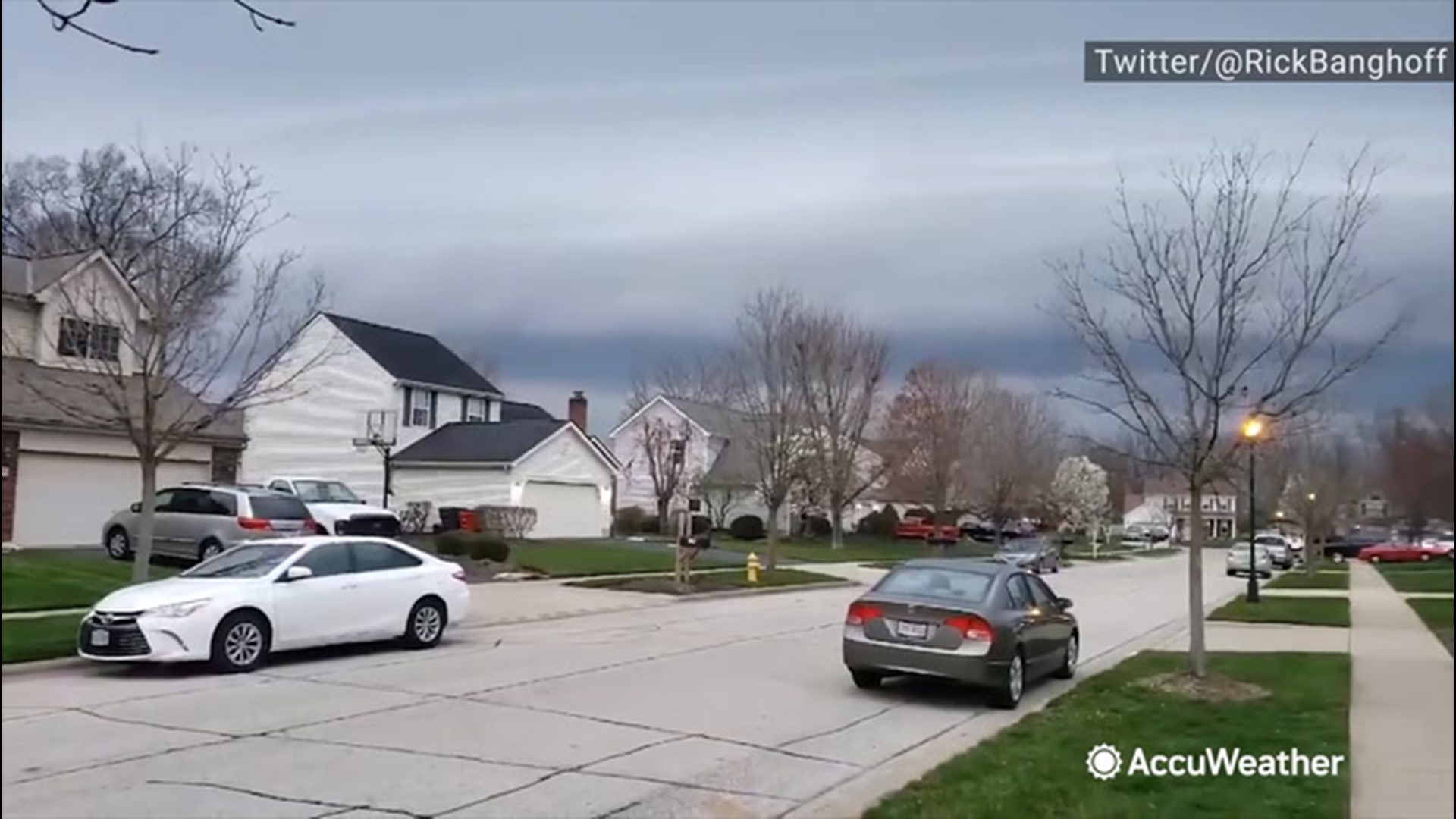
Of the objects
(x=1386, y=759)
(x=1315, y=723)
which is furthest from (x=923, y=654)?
(x=1386, y=759)

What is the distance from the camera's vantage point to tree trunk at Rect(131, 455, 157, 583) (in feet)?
14.2

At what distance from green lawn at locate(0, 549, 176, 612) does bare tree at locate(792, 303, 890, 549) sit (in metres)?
5.08

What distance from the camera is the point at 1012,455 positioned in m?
8.30

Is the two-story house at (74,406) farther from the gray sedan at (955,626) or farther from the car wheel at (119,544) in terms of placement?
the gray sedan at (955,626)

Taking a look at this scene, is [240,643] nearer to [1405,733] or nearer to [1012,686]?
[1012,686]

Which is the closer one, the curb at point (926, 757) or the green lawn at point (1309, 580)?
the curb at point (926, 757)

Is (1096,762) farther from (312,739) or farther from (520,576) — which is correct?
(520,576)

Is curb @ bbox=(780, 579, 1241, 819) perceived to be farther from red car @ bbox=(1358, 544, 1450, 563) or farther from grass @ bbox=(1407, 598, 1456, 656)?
grass @ bbox=(1407, 598, 1456, 656)

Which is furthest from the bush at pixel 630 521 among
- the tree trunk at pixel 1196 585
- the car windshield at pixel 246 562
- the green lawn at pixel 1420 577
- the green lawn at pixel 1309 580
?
the green lawn at pixel 1309 580

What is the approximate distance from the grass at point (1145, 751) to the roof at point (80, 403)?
3507mm

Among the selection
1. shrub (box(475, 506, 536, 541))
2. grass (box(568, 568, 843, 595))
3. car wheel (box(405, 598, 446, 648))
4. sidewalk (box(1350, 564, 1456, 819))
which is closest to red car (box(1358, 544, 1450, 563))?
sidewalk (box(1350, 564, 1456, 819))

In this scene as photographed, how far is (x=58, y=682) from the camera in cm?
947

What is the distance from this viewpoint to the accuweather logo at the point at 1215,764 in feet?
21.7

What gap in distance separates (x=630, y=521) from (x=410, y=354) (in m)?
4.41
